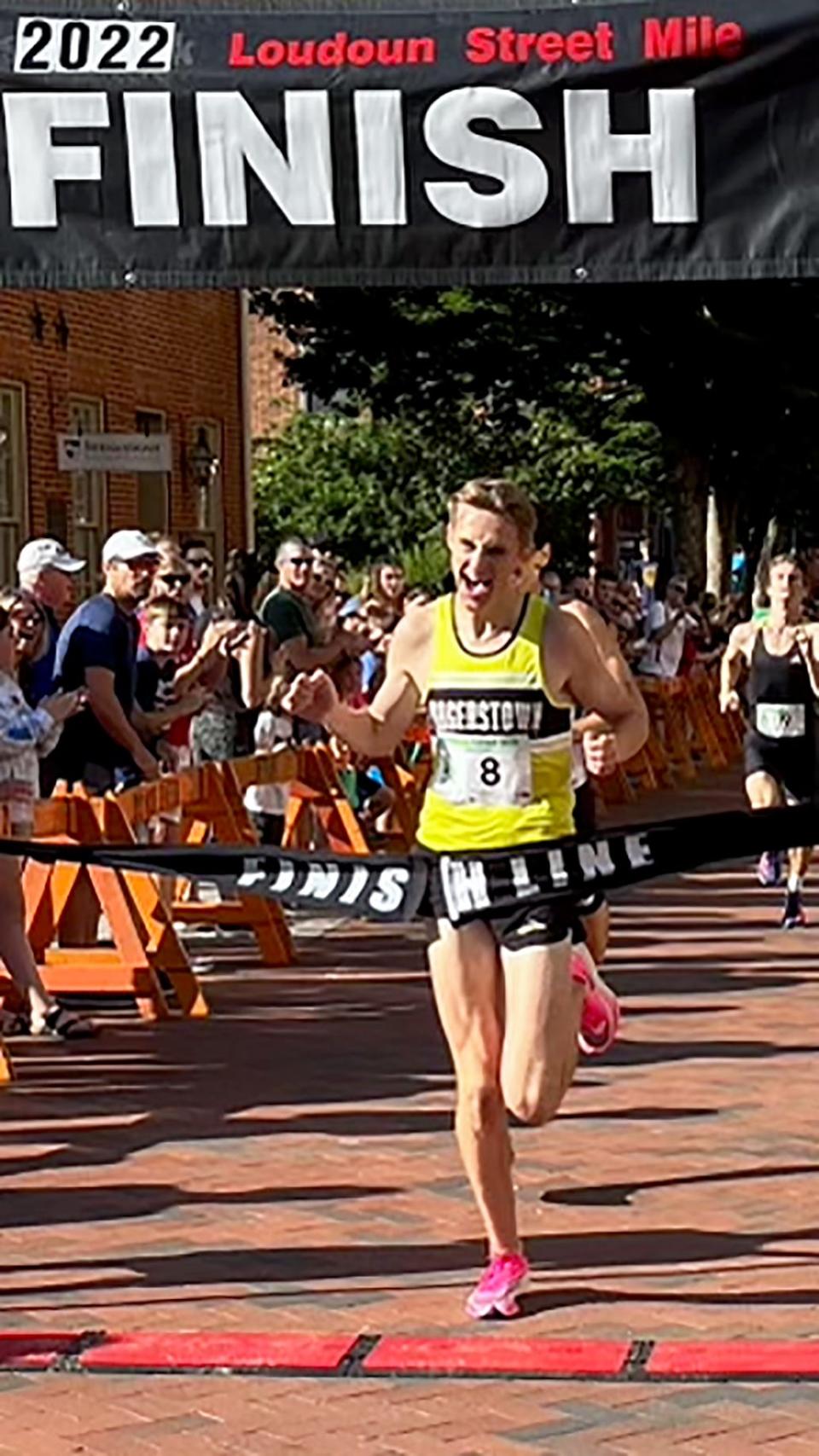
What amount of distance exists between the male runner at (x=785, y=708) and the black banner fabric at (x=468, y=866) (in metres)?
7.29

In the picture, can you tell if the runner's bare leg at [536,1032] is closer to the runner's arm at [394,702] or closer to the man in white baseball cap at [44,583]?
the runner's arm at [394,702]

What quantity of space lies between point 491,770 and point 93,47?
2101 millimetres

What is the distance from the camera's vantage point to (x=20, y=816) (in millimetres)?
11133

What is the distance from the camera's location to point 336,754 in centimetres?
1673

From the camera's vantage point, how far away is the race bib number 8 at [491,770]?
Answer: 720 cm

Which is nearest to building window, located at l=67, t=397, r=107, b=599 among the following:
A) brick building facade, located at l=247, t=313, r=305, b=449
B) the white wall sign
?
the white wall sign

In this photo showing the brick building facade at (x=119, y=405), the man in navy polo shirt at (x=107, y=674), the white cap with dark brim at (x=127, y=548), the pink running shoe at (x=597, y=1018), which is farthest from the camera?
the brick building facade at (x=119, y=405)

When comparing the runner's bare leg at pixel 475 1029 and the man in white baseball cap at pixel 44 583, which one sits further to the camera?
the man in white baseball cap at pixel 44 583

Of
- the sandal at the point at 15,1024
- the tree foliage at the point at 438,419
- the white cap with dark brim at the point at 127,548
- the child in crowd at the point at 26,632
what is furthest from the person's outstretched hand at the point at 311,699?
the tree foliage at the point at 438,419

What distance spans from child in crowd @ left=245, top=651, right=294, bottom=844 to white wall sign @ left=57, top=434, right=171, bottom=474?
6.74 metres

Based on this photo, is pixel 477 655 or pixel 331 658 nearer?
pixel 477 655

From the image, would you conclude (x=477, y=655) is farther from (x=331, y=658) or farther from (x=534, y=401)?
(x=534, y=401)

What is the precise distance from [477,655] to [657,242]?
3.83 ft

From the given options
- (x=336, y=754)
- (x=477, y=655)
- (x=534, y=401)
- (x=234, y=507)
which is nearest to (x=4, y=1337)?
(x=477, y=655)
